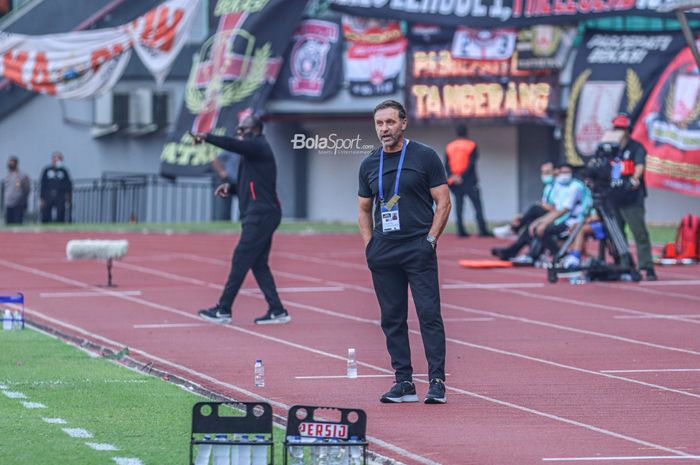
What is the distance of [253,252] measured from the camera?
16.5m

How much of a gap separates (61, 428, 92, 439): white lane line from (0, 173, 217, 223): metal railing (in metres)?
29.7

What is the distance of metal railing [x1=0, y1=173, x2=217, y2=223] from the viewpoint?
3991cm

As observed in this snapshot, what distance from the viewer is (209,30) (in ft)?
125

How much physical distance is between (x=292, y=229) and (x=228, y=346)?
63.4ft

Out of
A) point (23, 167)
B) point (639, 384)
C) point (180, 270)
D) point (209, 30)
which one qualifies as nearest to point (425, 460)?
point (639, 384)

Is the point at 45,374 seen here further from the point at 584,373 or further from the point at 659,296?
the point at 659,296

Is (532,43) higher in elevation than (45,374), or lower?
higher

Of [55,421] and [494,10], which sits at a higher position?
[494,10]

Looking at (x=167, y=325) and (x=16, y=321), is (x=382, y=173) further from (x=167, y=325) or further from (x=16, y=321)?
(x=16, y=321)

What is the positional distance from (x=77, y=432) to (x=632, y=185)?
1281 centimetres

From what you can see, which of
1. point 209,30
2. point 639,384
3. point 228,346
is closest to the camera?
point 639,384

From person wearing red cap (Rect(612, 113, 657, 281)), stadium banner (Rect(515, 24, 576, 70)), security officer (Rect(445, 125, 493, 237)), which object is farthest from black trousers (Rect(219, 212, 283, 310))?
stadium banner (Rect(515, 24, 576, 70))

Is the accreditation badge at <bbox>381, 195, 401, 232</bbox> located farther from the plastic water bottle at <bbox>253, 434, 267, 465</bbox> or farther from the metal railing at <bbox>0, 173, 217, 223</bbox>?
the metal railing at <bbox>0, 173, 217, 223</bbox>

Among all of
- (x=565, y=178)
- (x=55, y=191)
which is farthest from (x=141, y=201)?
(x=565, y=178)
